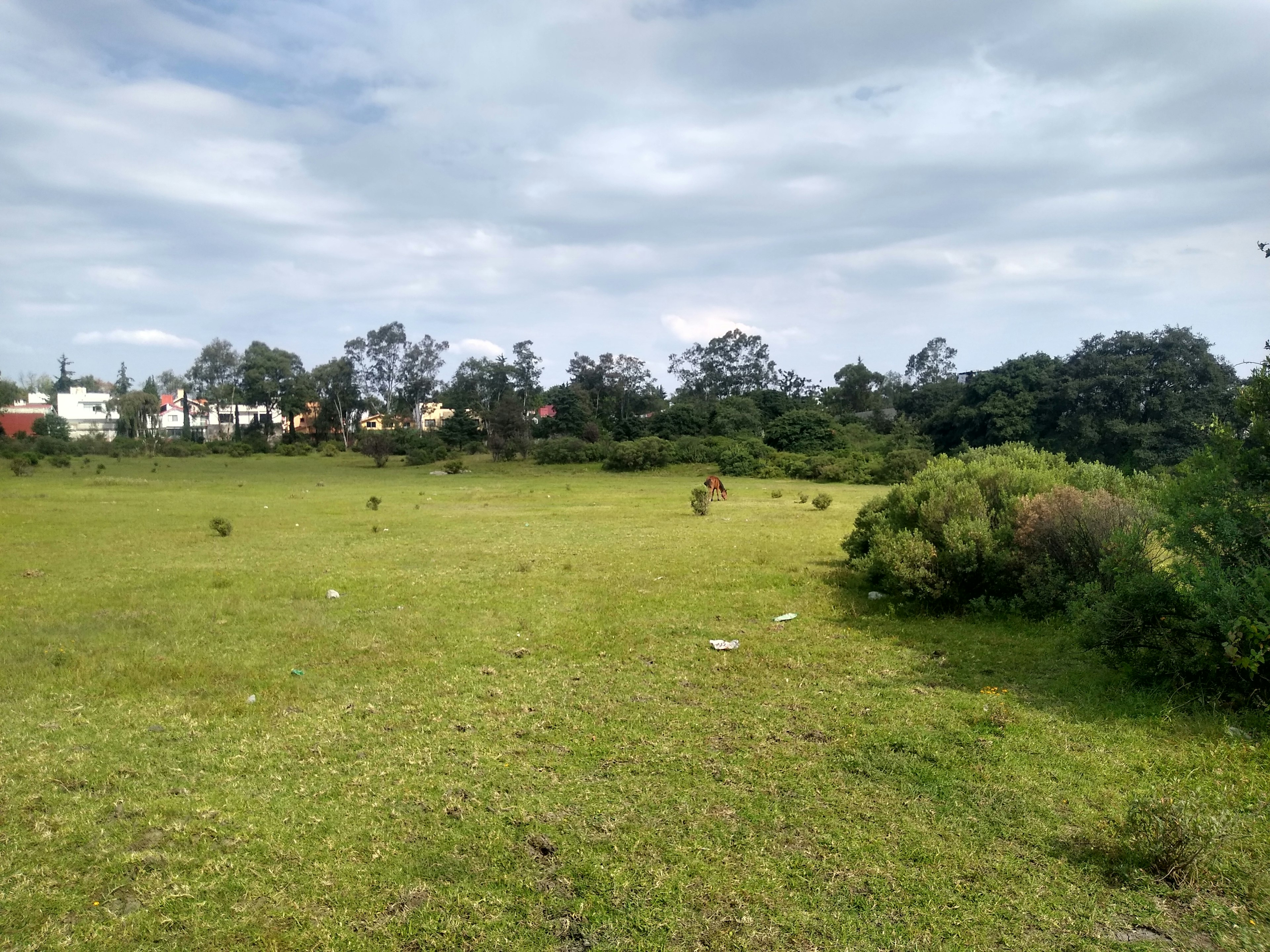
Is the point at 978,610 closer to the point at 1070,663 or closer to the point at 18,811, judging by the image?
the point at 1070,663

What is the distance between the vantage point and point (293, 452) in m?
73.9

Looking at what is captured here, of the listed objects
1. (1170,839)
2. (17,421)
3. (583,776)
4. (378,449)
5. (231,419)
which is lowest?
(583,776)

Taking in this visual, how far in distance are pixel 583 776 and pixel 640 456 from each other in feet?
173

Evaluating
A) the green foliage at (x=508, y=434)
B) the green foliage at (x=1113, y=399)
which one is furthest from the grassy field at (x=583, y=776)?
the green foliage at (x=508, y=434)

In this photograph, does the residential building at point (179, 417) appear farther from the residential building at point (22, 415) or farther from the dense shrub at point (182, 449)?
the residential building at point (22, 415)

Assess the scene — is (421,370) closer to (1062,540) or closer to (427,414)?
(427,414)

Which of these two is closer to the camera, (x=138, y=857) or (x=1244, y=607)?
(x=138, y=857)

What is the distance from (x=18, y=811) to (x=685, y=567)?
10.9 m

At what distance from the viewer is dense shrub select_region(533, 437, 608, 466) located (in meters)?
62.3

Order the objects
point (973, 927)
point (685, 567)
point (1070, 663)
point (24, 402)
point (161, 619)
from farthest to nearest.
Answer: point (24, 402) → point (685, 567) → point (161, 619) → point (1070, 663) → point (973, 927)

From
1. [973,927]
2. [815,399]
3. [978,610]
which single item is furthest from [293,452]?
[973,927]

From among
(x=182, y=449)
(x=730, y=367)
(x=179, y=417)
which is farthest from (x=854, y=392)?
(x=179, y=417)

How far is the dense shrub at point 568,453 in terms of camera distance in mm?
62281

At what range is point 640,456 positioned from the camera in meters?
58.3
